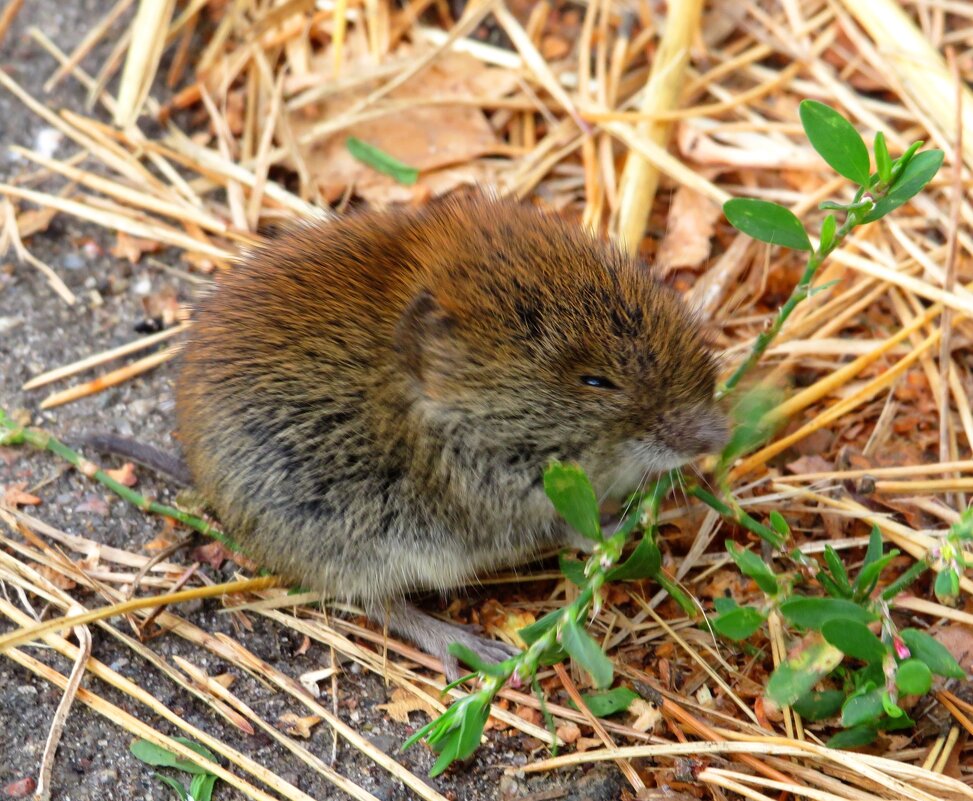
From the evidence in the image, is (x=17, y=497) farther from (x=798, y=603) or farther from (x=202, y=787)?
(x=798, y=603)

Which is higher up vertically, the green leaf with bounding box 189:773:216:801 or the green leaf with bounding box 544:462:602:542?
the green leaf with bounding box 544:462:602:542

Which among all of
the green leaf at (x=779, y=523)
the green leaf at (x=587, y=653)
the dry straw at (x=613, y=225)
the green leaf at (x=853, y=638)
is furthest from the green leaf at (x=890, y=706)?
the green leaf at (x=587, y=653)

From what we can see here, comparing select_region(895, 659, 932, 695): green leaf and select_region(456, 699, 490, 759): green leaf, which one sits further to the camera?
select_region(456, 699, 490, 759): green leaf

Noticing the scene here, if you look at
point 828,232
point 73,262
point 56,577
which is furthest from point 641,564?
point 73,262

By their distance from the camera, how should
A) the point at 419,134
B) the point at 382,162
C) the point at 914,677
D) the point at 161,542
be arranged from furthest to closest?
the point at 419,134 < the point at 382,162 < the point at 161,542 < the point at 914,677

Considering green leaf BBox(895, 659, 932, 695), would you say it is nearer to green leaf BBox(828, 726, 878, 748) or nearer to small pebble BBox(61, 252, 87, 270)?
green leaf BBox(828, 726, 878, 748)

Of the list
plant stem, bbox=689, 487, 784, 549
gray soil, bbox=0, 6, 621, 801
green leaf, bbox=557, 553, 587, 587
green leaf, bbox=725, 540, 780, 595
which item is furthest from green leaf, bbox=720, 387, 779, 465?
gray soil, bbox=0, 6, 621, 801

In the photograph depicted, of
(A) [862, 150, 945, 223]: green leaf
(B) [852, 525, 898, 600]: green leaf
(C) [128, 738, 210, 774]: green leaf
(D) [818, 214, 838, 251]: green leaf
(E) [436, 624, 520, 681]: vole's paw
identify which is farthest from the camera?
(E) [436, 624, 520, 681]: vole's paw
